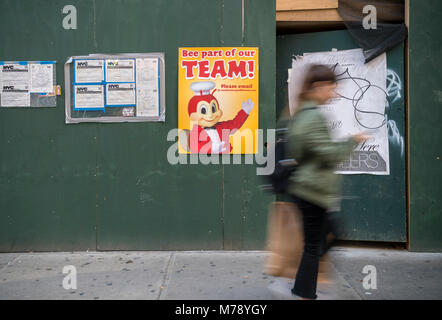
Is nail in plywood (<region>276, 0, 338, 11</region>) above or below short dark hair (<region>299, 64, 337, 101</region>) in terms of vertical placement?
above

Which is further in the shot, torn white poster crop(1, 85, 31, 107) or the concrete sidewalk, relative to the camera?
torn white poster crop(1, 85, 31, 107)

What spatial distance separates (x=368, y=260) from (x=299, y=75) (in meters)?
2.65

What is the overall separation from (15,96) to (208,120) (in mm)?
2635

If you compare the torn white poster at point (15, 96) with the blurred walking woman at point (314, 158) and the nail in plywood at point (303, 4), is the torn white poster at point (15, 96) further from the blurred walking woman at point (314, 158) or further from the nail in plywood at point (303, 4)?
the blurred walking woman at point (314, 158)

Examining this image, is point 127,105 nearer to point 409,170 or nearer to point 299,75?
point 299,75

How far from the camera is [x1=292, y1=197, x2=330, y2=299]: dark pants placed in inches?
124

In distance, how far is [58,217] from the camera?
5.10 m

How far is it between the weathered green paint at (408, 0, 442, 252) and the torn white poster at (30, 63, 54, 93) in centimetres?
485

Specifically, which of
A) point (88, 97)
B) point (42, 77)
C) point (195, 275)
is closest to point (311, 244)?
point (195, 275)

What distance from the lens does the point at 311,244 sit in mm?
3199

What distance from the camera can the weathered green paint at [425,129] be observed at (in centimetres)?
504

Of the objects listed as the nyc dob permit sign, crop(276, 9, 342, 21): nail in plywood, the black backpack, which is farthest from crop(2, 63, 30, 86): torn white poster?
the black backpack

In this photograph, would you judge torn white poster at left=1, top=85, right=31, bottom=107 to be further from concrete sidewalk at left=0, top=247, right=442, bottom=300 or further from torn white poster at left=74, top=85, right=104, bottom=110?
concrete sidewalk at left=0, top=247, right=442, bottom=300
